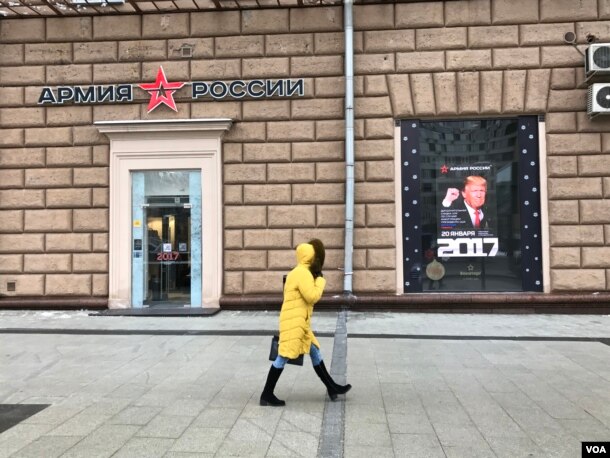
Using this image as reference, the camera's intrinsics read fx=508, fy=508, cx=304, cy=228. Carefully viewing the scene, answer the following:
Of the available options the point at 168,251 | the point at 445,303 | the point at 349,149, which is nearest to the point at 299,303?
the point at 349,149

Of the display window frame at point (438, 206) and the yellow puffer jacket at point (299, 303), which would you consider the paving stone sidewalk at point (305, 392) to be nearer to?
the yellow puffer jacket at point (299, 303)

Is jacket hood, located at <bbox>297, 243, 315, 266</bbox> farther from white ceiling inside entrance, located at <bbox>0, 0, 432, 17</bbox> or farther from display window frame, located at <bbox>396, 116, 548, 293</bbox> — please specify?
white ceiling inside entrance, located at <bbox>0, 0, 432, 17</bbox>

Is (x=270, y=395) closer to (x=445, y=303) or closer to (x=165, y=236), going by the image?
(x=445, y=303)

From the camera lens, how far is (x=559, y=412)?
15.7 feet

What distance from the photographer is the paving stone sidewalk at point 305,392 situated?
409 centimetres

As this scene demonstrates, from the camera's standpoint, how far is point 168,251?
11195 millimetres

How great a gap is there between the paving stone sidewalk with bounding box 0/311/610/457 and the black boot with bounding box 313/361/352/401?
0.40 ft

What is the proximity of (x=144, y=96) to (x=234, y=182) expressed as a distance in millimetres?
2756

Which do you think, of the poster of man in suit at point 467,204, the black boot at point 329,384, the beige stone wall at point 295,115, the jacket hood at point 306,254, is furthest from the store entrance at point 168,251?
the jacket hood at point 306,254

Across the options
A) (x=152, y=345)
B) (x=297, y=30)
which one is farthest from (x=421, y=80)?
(x=152, y=345)

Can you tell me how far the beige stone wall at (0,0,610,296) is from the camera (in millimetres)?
10523

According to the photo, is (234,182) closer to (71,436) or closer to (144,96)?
(144,96)

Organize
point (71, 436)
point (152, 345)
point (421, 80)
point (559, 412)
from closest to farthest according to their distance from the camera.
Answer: point (71, 436)
point (559, 412)
point (152, 345)
point (421, 80)

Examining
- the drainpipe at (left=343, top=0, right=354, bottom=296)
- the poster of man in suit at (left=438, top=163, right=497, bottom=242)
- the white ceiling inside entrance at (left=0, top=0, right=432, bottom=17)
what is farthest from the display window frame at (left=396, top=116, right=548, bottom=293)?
the white ceiling inside entrance at (left=0, top=0, right=432, bottom=17)
